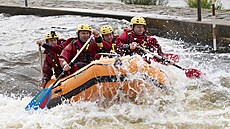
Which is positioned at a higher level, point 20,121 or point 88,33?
point 88,33

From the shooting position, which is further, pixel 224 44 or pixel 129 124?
pixel 224 44

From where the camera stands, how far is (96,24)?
47.4 feet

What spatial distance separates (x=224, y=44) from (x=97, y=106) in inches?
197

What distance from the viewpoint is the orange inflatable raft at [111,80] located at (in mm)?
6875

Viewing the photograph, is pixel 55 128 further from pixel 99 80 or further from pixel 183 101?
pixel 183 101

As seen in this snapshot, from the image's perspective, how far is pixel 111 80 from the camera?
22.6 ft

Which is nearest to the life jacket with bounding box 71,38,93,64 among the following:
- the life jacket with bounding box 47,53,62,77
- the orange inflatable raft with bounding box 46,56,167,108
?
the life jacket with bounding box 47,53,62,77

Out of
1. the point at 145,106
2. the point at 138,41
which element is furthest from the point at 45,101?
the point at 138,41

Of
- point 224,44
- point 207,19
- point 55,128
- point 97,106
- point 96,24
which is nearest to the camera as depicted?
point 55,128

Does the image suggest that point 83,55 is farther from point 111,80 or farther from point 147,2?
point 147,2

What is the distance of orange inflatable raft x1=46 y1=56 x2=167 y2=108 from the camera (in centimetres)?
688

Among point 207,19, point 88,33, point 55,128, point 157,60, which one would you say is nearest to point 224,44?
point 207,19

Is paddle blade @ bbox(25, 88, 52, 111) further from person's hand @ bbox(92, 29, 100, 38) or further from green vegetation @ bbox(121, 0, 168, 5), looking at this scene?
green vegetation @ bbox(121, 0, 168, 5)

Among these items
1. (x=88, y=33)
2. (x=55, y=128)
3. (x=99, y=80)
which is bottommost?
(x=55, y=128)
